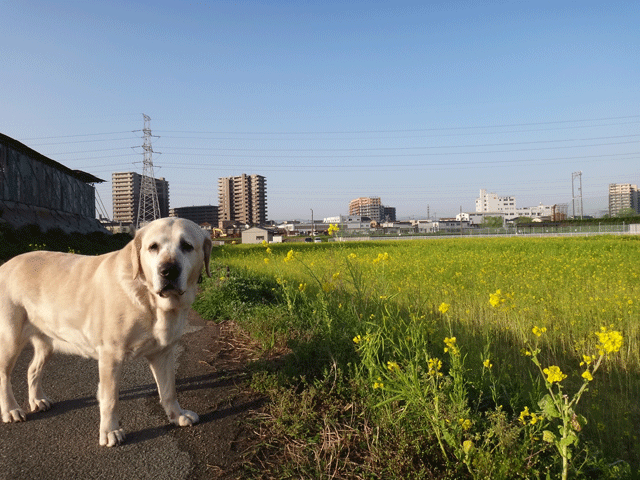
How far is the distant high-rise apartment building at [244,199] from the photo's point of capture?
573ft

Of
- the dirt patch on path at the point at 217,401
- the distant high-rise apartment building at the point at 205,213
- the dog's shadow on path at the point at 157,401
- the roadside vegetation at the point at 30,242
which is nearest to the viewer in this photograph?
the dirt patch on path at the point at 217,401

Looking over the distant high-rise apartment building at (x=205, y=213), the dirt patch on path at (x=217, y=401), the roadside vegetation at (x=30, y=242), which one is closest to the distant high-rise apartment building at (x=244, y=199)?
the distant high-rise apartment building at (x=205, y=213)

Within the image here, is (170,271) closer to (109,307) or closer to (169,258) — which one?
(169,258)

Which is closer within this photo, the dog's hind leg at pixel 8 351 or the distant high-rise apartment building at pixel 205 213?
the dog's hind leg at pixel 8 351

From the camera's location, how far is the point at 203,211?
135 m

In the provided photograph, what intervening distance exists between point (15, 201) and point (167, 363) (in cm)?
2774

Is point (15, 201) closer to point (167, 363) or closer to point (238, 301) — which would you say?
point (238, 301)

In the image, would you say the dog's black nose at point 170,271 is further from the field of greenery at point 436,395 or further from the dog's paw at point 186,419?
the field of greenery at point 436,395

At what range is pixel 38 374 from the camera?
10.6 feet

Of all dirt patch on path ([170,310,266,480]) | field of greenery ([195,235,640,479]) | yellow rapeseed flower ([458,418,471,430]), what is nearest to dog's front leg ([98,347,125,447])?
dirt patch on path ([170,310,266,480])

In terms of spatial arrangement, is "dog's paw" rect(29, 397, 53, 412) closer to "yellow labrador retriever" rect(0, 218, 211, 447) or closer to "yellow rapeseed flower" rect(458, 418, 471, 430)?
"yellow labrador retriever" rect(0, 218, 211, 447)

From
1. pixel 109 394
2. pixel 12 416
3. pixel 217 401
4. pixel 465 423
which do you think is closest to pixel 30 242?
pixel 12 416

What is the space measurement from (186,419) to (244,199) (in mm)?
176121

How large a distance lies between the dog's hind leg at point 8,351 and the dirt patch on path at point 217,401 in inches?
42.7
